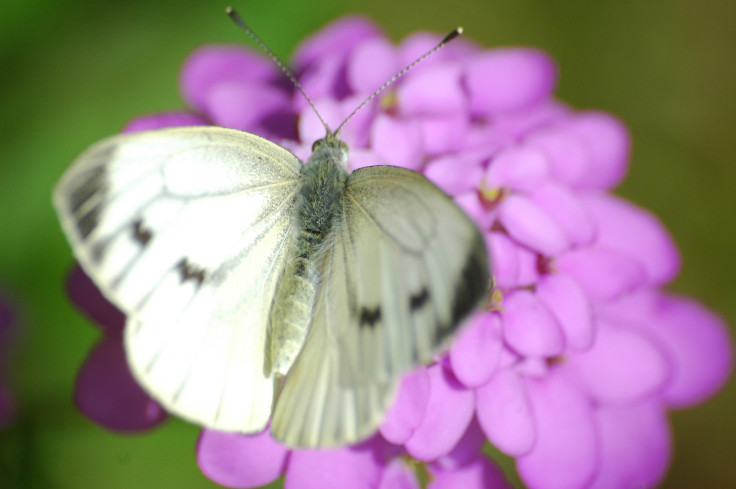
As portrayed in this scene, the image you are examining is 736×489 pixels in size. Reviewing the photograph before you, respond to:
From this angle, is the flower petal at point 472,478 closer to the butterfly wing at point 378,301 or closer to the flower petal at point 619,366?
the flower petal at point 619,366

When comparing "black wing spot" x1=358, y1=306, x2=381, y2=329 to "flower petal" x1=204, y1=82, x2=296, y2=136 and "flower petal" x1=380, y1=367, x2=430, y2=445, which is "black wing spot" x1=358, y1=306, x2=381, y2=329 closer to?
"flower petal" x1=380, y1=367, x2=430, y2=445

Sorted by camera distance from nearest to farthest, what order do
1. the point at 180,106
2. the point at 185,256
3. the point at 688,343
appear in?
1. the point at 185,256
2. the point at 688,343
3. the point at 180,106

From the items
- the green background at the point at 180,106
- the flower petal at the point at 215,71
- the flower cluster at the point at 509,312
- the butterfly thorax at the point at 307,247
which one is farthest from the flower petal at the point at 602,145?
the green background at the point at 180,106

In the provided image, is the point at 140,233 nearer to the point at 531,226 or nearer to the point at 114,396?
the point at 114,396

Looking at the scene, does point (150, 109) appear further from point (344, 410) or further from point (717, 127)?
point (717, 127)

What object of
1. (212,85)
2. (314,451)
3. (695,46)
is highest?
(212,85)

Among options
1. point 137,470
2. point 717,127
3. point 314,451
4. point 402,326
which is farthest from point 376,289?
point 717,127

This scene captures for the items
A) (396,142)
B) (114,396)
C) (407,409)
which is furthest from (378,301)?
(114,396)

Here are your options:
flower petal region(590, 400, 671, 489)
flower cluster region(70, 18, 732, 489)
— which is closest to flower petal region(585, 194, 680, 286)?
flower cluster region(70, 18, 732, 489)
